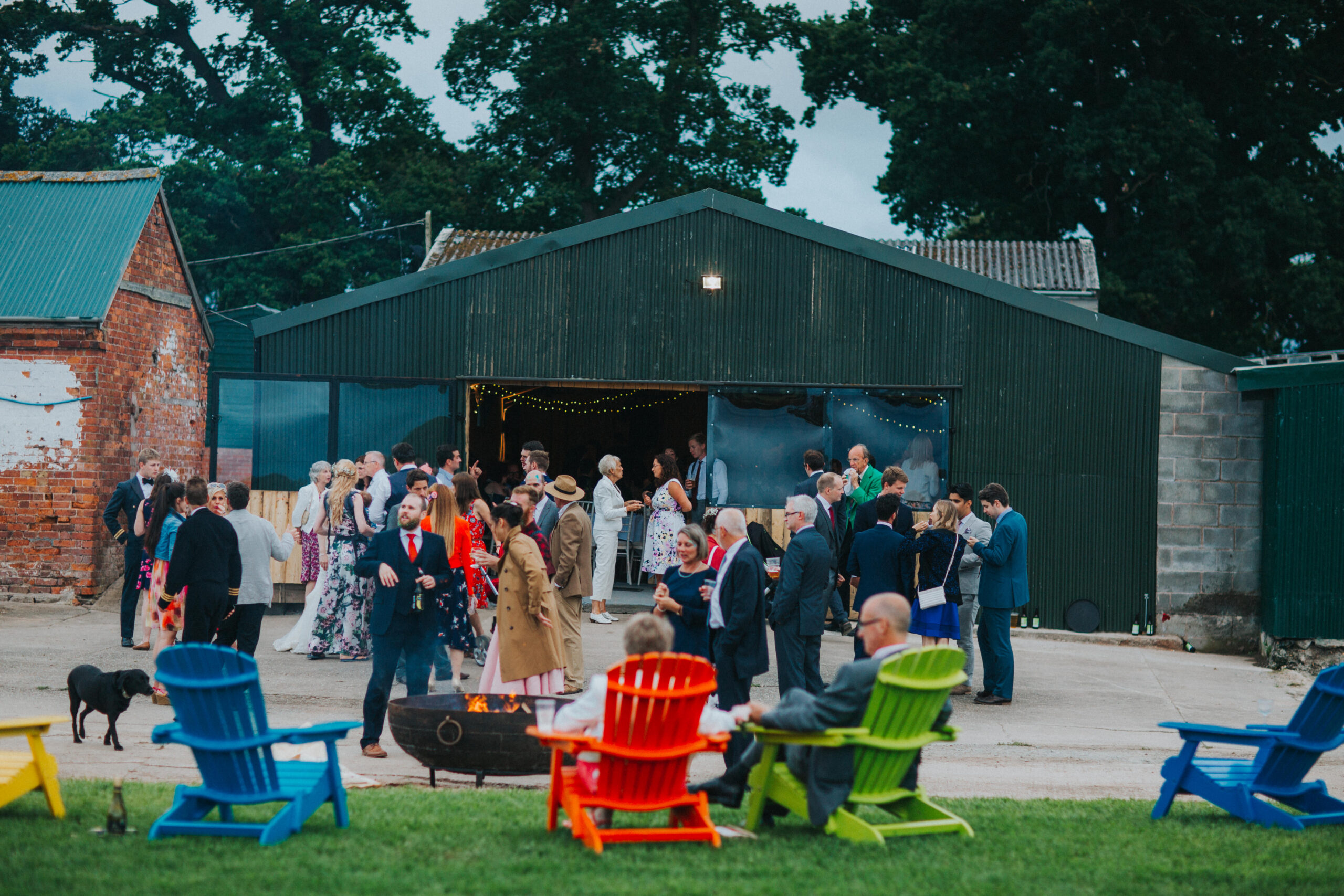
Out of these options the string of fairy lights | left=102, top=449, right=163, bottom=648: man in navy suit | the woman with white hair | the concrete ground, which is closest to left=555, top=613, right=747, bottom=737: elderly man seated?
the concrete ground

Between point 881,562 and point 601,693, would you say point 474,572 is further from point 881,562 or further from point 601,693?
point 601,693

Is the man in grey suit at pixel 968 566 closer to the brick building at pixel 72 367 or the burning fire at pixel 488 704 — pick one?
the burning fire at pixel 488 704

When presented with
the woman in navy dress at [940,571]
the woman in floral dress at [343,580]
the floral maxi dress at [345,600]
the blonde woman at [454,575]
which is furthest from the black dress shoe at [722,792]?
the floral maxi dress at [345,600]

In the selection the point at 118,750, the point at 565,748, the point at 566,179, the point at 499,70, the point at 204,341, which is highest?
the point at 499,70

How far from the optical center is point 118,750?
7.59 m

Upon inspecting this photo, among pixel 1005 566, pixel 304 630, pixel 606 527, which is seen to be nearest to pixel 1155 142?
pixel 606 527

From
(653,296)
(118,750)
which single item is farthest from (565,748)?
(653,296)

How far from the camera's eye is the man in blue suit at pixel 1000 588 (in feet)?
32.5

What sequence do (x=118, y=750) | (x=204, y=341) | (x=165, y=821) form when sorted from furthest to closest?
(x=204, y=341), (x=118, y=750), (x=165, y=821)

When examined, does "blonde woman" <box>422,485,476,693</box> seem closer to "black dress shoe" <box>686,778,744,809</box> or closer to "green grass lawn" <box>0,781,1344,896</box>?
"green grass lawn" <box>0,781,1344,896</box>

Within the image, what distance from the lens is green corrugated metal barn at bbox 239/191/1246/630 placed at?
13.9 metres

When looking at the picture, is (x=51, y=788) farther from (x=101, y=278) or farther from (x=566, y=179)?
(x=566, y=179)

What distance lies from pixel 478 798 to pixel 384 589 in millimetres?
1870

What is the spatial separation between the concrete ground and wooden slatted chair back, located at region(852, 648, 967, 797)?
190 cm
